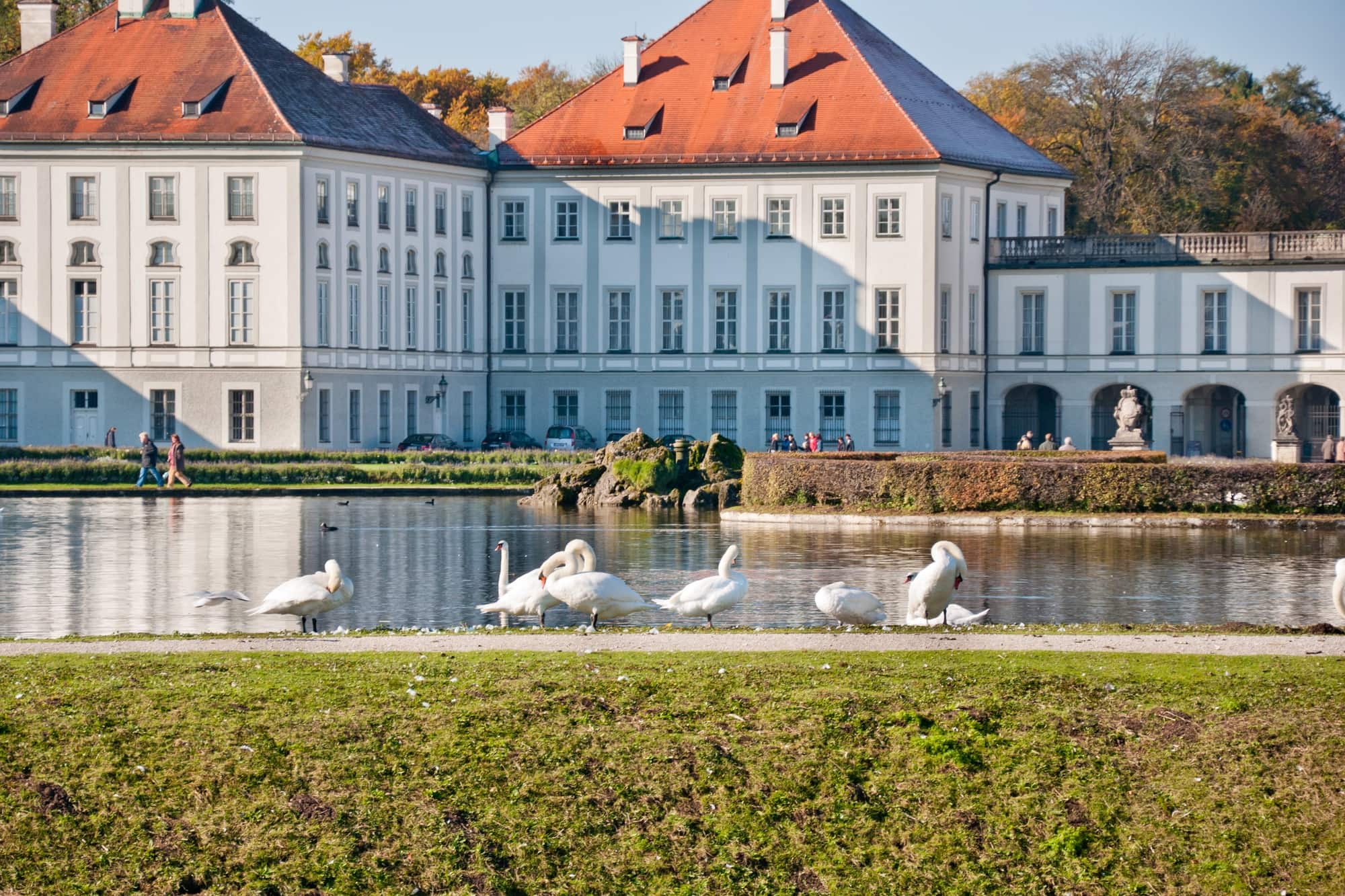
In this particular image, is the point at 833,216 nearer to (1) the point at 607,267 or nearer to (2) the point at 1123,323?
(1) the point at 607,267

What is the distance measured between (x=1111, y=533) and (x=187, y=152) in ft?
131

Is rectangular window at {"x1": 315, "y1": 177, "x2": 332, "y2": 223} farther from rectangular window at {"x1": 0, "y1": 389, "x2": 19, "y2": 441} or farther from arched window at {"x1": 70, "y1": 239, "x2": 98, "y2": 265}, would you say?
rectangular window at {"x1": 0, "y1": 389, "x2": 19, "y2": 441}

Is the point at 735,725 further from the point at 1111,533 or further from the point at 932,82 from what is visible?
the point at 932,82

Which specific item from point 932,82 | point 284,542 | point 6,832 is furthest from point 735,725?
point 932,82

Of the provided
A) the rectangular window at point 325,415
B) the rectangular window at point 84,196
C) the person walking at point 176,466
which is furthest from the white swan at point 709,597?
the rectangular window at point 84,196

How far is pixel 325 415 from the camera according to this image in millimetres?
67250

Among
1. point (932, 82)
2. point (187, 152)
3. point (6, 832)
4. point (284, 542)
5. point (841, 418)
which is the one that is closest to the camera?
point (6, 832)

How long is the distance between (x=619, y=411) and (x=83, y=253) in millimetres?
20100

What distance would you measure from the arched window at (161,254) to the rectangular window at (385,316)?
7273 mm

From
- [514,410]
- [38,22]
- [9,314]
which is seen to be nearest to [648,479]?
[514,410]

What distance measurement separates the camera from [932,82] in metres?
77.0

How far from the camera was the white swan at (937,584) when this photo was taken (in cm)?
2156

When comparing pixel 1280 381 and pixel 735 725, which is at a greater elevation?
pixel 1280 381

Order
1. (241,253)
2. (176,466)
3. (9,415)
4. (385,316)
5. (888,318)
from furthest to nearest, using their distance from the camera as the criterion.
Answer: (888,318)
(385,316)
(9,415)
(241,253)
(176,466)
